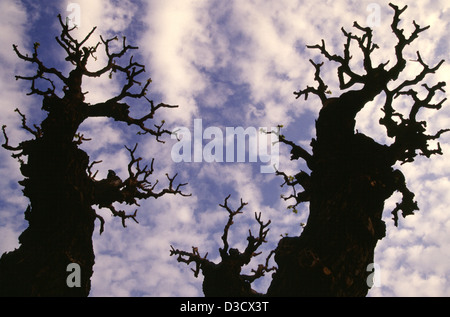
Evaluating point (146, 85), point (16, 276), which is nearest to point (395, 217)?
point (146, 85)

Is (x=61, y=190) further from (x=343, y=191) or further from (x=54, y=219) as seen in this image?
(x=343, y=191)

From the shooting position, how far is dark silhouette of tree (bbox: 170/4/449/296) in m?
5.41

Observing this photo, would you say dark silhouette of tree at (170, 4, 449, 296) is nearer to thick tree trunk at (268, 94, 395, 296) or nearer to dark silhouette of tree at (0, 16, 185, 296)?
thick tree trunk at (268, 94, 395, 296)

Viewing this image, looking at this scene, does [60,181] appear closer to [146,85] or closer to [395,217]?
[146,85]

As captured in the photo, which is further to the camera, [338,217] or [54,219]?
[54,219]

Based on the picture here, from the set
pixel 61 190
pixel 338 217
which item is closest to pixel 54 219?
pixel 61 190

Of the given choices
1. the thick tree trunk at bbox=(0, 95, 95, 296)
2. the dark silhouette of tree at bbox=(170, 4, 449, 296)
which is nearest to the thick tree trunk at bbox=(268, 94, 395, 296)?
the dark silhouette of tree at bbox=(170, 4, 449, 296)

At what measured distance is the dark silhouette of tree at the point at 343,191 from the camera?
17.8 feet

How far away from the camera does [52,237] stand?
6.02 metres

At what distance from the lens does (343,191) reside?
6.05 meters

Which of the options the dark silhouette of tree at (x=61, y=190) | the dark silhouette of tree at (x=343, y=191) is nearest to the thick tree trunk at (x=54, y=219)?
the dark silhouette of tree at (x=61, y=190)

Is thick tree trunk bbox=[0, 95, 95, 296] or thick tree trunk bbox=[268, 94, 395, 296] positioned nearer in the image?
thick tree trunk bbox=[268, 94, 395, 296]

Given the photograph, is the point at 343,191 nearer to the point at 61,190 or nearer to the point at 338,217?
the point at 338,217

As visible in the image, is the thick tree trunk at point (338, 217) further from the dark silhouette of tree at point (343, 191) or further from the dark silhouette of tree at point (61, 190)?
the dark silhouette of tree at point (61, 190)
